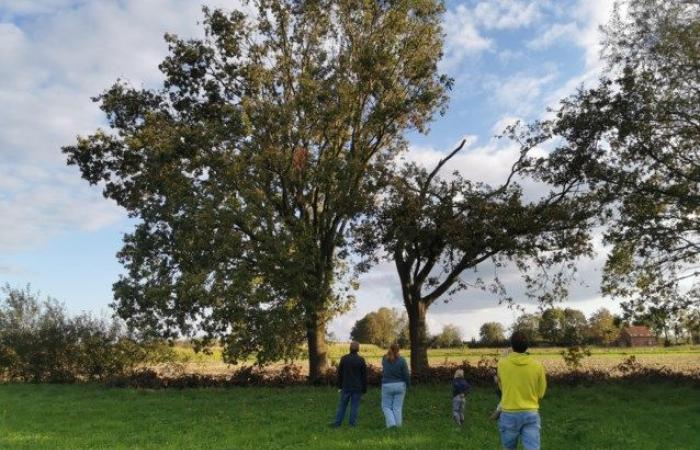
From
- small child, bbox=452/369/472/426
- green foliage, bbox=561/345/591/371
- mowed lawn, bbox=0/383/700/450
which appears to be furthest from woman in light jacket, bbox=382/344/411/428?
green foliage, bbox=561/345/591/371

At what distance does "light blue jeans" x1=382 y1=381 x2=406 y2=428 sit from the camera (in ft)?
44.3

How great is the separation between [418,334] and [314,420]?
13455 millimetres

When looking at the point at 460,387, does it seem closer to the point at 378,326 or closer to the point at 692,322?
the point at 692,322

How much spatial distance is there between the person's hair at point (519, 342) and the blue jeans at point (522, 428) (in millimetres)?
752

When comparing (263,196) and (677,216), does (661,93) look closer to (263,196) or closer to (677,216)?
(677,216)

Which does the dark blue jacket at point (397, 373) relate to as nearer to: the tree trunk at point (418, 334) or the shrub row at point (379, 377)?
the shrub row at point (379, 377)

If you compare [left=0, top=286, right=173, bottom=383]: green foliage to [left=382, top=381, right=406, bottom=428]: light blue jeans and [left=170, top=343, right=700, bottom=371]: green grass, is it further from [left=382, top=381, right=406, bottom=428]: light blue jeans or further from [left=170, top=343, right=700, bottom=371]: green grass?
[left=382, top=381, right=406, bottom=428]: light blue jeans

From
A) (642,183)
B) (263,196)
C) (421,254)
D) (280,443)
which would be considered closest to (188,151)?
(263,196)

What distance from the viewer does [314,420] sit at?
15.8 meters

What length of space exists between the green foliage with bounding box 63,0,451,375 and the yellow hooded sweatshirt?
53.4ft

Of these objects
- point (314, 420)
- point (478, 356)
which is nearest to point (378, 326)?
point (478, 356)

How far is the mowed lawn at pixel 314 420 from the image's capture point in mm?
12469


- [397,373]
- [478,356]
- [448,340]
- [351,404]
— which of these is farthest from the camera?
[448,340]

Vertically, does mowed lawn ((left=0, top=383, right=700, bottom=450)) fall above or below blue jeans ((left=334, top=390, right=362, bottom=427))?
below
